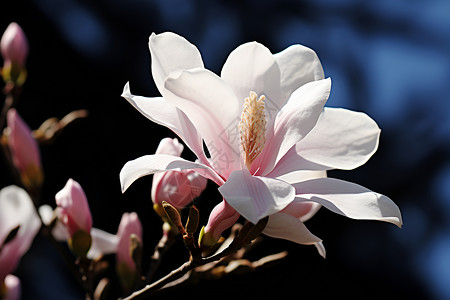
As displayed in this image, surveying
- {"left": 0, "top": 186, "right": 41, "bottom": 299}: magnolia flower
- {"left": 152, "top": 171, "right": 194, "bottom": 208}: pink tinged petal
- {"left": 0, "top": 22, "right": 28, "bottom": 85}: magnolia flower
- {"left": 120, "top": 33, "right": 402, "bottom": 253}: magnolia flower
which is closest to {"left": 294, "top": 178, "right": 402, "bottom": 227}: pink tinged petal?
{"left": 120, "top": 33, "right": 402, "bottom": 253}: magnolia flower

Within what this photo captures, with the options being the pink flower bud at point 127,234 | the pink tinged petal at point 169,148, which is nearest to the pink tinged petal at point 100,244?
the pink flower bud at point 127,234

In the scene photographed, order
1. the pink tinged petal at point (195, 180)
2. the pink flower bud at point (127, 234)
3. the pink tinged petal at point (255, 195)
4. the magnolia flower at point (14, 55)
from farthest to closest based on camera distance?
the magnolia flower at point (14, 55)
the pink flower bud at point (127, 234)
the pink tinged petal at point (195, 180)
the pink tinged petal at point (255, 195)

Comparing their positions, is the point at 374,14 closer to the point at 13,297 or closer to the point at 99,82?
the point at 99,82

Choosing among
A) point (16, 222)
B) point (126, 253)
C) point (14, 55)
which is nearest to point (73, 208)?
point (126, 253)

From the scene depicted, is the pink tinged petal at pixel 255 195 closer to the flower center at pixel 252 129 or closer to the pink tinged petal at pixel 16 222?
the flower center at pixel 252 129

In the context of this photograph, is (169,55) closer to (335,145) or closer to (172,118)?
(172,118)

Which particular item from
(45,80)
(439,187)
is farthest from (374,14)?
(45,80)

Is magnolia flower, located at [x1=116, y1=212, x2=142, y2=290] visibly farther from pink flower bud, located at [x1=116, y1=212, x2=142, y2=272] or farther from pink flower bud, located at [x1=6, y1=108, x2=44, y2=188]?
pink flower bud, located at [x1=6, y1=108, x2=44, y2=188]
